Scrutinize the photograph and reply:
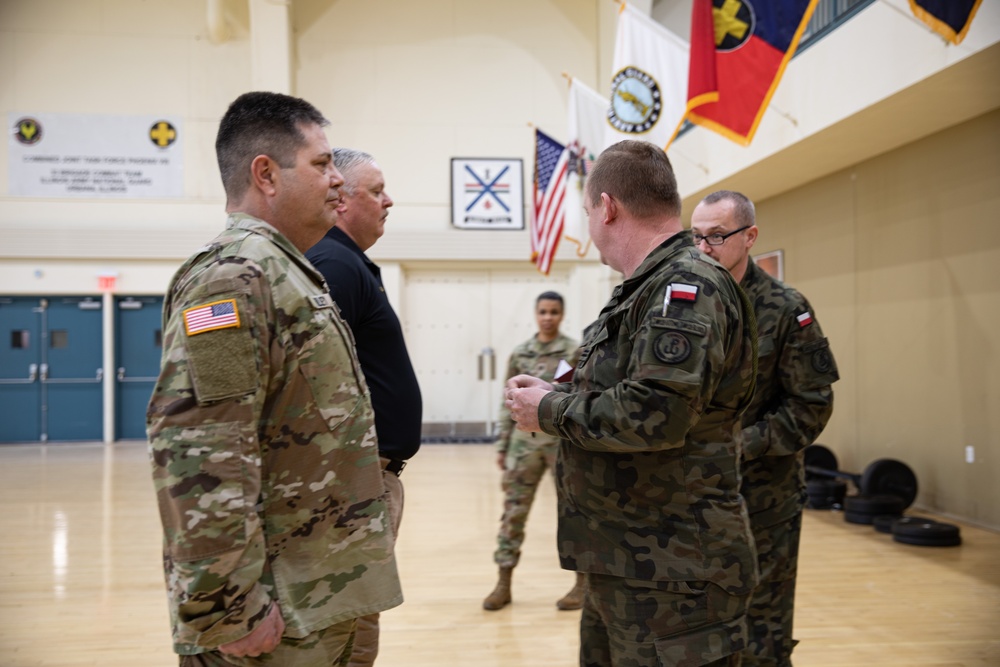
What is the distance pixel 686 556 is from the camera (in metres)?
1.86

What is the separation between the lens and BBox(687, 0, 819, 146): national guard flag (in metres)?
5.68

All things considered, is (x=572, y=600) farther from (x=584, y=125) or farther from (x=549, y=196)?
(x=584, y=125)

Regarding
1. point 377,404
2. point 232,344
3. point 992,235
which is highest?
point 992,235

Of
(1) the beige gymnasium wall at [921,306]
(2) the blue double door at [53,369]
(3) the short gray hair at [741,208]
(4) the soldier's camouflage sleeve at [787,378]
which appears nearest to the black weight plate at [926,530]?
(1) the beige gymnasium wall at [921,306]

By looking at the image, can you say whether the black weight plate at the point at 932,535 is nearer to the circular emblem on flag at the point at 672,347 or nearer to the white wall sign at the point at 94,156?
the circular emblem on flag at the point at 672,347

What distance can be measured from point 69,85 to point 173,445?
1378 centimetres

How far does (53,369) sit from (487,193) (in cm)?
773

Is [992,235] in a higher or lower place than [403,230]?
lower

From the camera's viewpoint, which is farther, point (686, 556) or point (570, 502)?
point (570, 502)

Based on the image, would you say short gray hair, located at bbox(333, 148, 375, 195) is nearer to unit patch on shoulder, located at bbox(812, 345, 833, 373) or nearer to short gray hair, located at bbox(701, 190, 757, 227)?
short gray hair, located at bbox(701, 190, 757, 227)

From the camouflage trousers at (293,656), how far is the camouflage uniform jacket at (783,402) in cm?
164

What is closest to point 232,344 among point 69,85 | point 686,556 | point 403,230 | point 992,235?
point 686,556

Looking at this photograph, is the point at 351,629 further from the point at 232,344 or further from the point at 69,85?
the point at 69,85

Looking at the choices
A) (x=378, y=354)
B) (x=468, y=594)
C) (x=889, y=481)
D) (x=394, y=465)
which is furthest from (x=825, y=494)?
(x=378, y=354)
